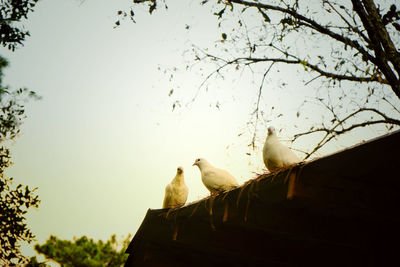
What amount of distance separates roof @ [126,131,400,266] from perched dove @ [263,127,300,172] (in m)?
0.72

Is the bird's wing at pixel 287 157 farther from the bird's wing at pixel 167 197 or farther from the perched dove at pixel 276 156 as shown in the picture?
the bird's wing at pixel 167 197

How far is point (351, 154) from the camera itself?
58.9 inches

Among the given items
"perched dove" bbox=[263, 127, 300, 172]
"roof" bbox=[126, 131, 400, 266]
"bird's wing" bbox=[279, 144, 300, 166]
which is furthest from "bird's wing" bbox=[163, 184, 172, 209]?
"bird's wing" bbox=[279, 144, 300, 166]

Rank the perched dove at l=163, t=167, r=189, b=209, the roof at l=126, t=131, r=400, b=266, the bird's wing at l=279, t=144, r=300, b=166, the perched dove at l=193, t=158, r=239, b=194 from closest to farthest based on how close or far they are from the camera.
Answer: the roof at l=126, t=131, r=400, b=266 → the bird's wing at l=279, t=144, r=300, b=166 → the perched dove at l=193, t=158, r=239, b=194 → the perched dove at l=163, t=167, r=189, b=209

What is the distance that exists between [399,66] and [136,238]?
5446 mm

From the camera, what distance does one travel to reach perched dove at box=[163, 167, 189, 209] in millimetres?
5293

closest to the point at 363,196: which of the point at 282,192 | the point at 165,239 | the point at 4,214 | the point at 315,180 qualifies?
the point at 315,180

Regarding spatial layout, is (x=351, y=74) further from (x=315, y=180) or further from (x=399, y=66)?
(x=315, y=180)

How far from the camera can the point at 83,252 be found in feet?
66.7

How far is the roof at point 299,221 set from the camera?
5.39 ft

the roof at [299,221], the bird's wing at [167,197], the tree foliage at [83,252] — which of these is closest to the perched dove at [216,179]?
the roof at [299,221]

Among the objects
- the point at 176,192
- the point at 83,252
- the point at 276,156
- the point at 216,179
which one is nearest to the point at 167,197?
the point at 176,192

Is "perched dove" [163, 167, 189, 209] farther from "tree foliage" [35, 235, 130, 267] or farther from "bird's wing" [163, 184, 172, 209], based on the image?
"tree foliage" [35, 235, 130, 267]

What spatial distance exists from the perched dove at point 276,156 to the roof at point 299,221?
28.3 inches
